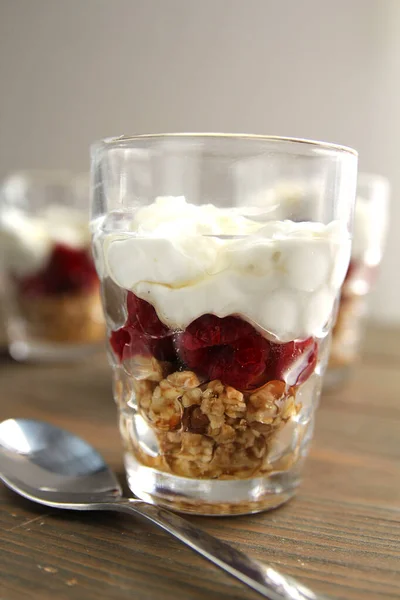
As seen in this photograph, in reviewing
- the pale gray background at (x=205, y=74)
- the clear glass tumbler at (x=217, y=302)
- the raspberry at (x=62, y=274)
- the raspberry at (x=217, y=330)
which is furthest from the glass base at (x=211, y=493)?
the pale gray background at (x=205, y=74)

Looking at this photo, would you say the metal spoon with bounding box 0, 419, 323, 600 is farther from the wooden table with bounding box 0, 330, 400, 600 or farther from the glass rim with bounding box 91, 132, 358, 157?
the glass rim with bounding box 91, 132, 358, 157

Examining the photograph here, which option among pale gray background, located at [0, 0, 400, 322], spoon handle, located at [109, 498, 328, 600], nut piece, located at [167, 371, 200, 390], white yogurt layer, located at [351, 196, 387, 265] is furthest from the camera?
pale gray background, located at [0, 0, 400, 322]

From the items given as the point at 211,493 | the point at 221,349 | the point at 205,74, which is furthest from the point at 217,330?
the point at 205,74

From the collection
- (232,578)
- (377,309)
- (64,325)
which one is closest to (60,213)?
(64,325)

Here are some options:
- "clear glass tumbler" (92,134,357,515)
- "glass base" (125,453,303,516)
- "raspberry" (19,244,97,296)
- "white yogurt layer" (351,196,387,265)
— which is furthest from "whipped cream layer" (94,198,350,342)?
"raspberry" (19,244,97,296)

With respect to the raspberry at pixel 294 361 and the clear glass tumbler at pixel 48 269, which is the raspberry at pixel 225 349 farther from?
the clear glass tumbler at pixel 48 269

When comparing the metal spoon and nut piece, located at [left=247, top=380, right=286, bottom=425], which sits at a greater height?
nut piece, located at [left=247, top=380, right=286, bottom=425]
